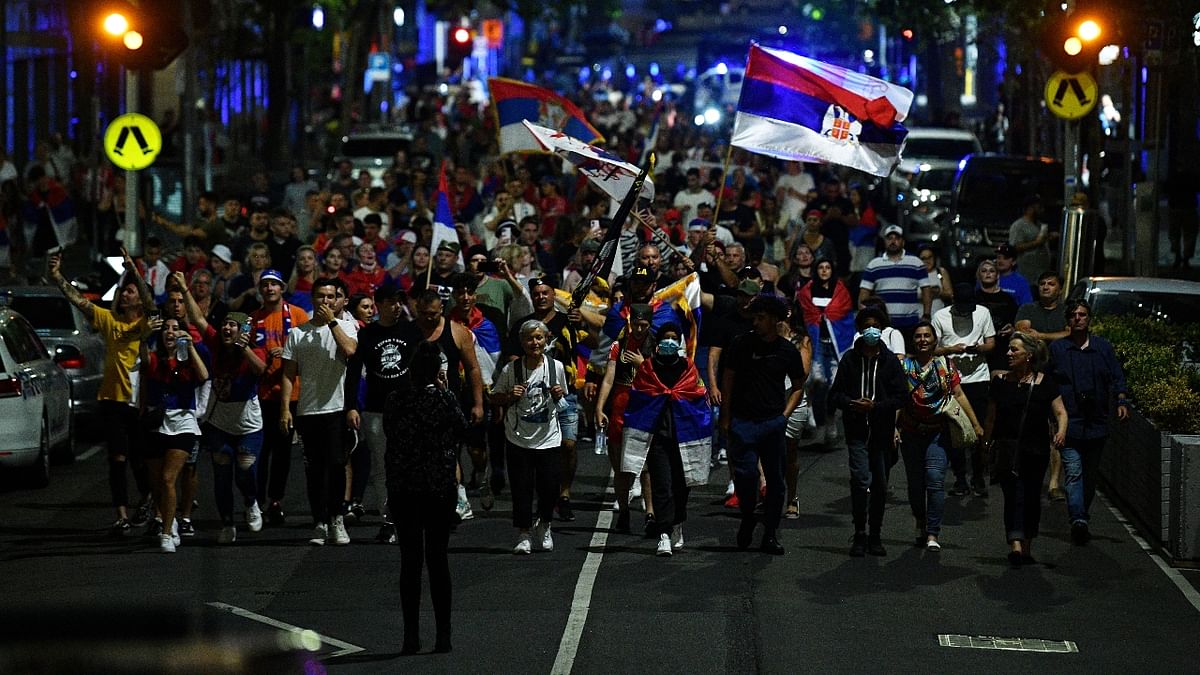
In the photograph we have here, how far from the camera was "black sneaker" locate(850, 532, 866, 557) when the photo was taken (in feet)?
44.8

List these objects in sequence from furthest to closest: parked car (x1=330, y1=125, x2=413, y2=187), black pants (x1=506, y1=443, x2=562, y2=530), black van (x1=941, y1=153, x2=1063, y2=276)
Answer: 1. parked car (x1=330, y1=125, x2=413, y2=187)
2. black van (x1=941, y1=153, x2=1063, y2=276)
3. black pants (x1=506, y1=443, x2=562, y2=530)

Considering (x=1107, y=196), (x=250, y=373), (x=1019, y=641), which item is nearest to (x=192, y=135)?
(x=250, y=373)

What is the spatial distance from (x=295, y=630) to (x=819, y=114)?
9.03 m

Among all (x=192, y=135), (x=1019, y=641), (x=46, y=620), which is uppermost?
(x=192, y=135)

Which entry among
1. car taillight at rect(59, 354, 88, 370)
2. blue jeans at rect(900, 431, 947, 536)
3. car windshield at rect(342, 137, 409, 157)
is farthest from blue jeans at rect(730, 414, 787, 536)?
car windshield at rect(342, 137, 409, 157)

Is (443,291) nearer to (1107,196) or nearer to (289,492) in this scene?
(289,492)

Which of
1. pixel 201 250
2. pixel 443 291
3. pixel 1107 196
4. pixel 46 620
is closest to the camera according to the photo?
pixel 46 620

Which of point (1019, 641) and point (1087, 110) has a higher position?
point (1087, 110)

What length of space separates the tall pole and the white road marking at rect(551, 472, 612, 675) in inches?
345

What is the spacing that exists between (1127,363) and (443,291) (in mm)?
5504

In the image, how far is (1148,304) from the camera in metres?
18.9

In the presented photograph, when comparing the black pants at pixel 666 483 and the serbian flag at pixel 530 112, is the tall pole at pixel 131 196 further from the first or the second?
the black pants at pixel 666 483

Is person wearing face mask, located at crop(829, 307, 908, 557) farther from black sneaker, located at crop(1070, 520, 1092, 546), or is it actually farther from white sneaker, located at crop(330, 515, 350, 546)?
white sneaker, located at crop(330, 515, 350, 546)

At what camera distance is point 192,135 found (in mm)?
27422
